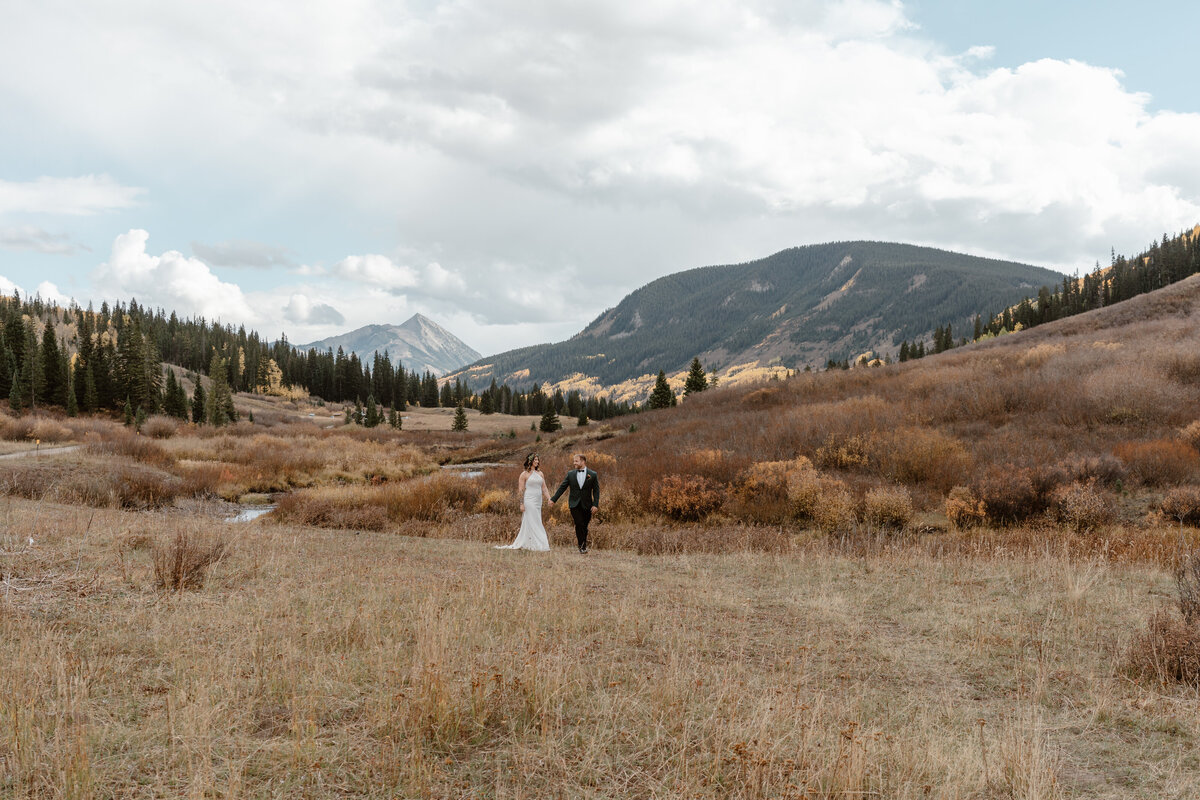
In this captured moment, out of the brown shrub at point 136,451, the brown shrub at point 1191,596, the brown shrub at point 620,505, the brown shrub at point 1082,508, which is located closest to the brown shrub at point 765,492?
the brown shrub at point 620,505

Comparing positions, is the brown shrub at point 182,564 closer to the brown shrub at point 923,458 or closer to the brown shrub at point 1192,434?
the brown shrub at point 923,458

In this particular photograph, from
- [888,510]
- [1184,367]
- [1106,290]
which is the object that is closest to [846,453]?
[888,510]

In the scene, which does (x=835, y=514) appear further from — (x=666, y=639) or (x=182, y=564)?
(x=182, y=564)

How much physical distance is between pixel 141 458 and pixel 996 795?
110 feet

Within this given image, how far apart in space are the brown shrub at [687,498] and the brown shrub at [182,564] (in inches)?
442

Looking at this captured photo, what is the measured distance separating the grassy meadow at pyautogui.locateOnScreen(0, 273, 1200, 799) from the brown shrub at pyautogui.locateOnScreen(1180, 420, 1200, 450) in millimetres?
84

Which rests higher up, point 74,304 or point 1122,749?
point 74,304

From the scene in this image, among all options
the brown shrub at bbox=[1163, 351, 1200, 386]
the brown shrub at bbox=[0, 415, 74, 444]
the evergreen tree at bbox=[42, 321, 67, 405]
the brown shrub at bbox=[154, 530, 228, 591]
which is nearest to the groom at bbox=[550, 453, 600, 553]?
the brown shrub at bbox=[154, 530, 228, 591]

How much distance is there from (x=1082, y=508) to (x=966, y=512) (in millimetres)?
2116

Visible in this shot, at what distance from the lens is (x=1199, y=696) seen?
5.11m

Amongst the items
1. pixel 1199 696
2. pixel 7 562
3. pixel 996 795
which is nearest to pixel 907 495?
pixel 1199 696

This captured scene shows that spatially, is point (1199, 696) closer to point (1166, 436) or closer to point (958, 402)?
point (1166, 436)

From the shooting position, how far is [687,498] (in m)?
16.7

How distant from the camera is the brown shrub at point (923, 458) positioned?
53.1 ft
